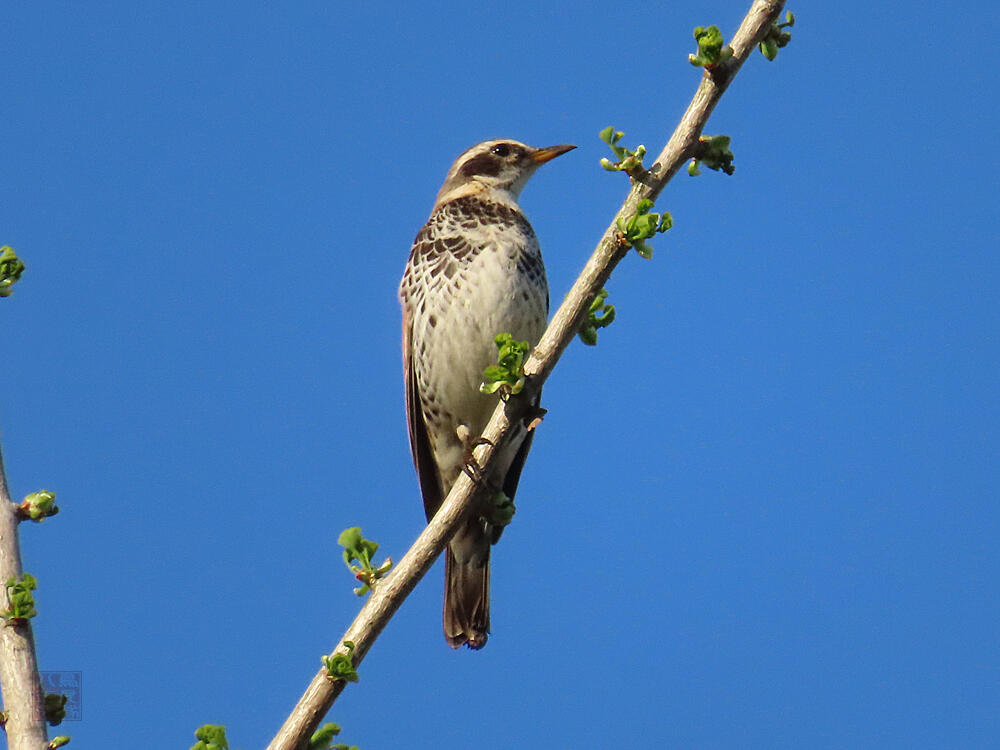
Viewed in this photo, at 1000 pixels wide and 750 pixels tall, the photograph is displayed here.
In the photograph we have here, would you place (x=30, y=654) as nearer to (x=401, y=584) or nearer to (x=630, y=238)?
(x=401, y=584)

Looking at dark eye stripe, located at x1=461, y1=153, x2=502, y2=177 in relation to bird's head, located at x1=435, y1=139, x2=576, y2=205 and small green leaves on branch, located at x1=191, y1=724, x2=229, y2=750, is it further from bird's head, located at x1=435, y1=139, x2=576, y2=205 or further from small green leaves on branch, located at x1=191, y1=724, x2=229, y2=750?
small green leaves on branch, located at x1=191, y1=724, x2=229, y2=750

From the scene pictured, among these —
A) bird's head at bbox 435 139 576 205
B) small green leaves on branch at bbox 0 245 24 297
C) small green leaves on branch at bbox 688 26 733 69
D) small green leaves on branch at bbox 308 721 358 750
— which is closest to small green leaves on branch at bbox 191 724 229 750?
small green leaves on branch at bbox 308 721 358 750

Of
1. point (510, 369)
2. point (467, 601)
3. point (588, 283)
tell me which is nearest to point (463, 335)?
point (467, 601)

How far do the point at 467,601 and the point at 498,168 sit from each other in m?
3.12

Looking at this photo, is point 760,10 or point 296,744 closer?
point 296,744

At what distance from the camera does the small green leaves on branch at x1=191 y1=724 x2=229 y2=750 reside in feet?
14.1

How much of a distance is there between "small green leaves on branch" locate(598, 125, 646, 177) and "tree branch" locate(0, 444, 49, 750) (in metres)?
2.60

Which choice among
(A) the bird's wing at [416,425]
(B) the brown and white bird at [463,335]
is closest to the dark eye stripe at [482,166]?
(B) the brown and white bird at [463,335]

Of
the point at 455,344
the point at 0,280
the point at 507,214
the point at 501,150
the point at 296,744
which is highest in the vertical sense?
the point at 501,150

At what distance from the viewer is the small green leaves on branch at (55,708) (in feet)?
14.2

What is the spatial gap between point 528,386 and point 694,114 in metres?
1.27

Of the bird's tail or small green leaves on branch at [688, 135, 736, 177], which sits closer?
small green leaves on branch at [688, 135, 736, 177]

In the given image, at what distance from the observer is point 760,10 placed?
4.85 metres

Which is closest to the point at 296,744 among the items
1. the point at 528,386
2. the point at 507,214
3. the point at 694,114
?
the point at 528,386
